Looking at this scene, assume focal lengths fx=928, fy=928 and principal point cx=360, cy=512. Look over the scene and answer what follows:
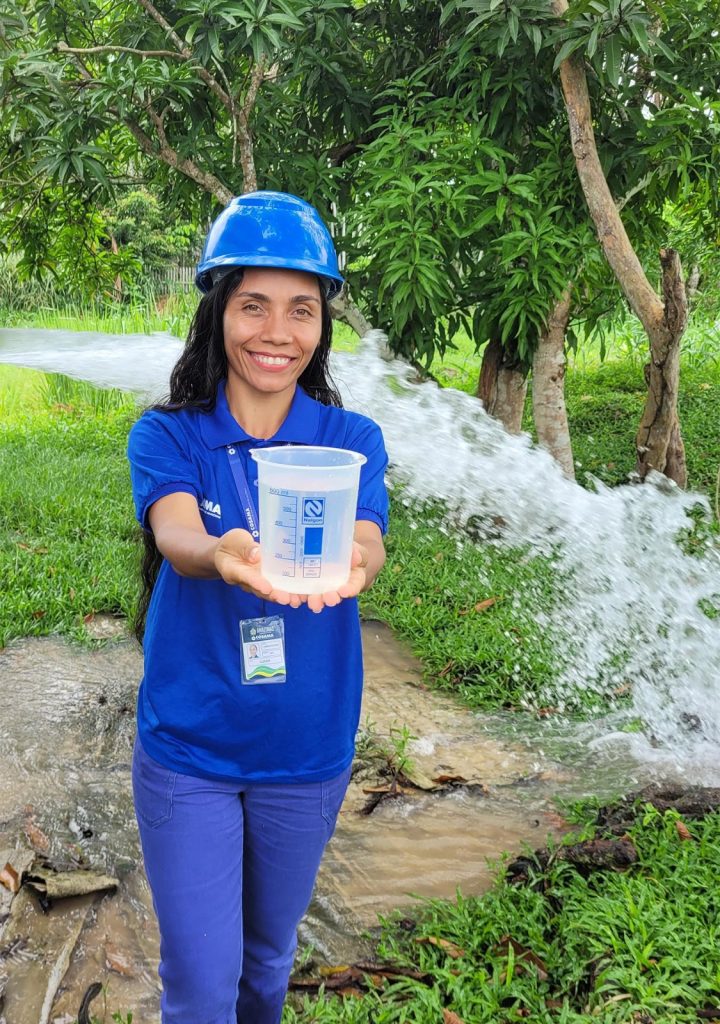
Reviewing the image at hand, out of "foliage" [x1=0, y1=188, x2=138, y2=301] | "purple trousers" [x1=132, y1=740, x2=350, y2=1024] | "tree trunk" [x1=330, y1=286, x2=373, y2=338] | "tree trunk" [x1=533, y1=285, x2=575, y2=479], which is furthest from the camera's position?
"foliage" [x1=0, y1=188, x2=138, y2=301]

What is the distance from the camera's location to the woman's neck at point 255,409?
1692 millimetres

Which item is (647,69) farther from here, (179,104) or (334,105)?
(179,104)

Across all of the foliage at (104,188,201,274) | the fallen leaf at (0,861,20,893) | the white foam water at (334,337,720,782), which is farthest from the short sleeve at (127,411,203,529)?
the foliage at (104,188,201,274)

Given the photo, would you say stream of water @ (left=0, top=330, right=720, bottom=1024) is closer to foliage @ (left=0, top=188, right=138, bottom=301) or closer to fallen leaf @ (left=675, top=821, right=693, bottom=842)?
fallen leaf @ (left=675, top=821, right=693, bottom=842)

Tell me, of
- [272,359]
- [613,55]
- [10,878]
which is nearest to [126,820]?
[10,878]

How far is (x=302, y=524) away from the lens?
129 cm

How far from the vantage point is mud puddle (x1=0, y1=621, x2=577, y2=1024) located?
2.26 metres

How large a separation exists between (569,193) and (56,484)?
3.24 metres

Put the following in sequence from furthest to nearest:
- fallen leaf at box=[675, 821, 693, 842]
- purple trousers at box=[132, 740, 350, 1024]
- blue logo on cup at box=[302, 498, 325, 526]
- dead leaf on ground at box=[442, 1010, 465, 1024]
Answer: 1. fallen leaf at box=[675, 821, 693, 842]
2. dead leaf on ground at box=[442, 1010, 465, 1024]
3. purple trousers at box=[132, 740, 350, 1024]
4. blue logo on cup at box=[302, 498, 325, 526]

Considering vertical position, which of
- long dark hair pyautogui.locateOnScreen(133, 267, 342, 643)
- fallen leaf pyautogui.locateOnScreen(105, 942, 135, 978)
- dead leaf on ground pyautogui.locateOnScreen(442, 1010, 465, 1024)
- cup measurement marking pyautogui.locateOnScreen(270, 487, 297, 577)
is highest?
long dark hair pyautogui.locateOnScreen(133, 267, 342, 643)

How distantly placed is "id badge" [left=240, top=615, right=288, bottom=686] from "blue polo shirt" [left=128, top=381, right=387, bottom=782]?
0.03 m

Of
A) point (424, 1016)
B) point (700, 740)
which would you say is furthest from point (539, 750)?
point (424, 1016)

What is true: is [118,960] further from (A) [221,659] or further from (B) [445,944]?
(A) [221,659]

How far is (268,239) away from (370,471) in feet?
1.45
